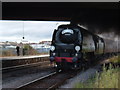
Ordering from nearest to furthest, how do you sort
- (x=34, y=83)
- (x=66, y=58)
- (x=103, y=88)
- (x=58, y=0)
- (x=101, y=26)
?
(x=103, y=88)
(x=34, y=83)
(x=66, y=58)
(x=58, y=0)
(x=101, y=26)

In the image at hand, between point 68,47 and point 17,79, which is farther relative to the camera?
point 68,47

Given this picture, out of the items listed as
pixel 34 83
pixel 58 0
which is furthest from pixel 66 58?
pixel 58 0

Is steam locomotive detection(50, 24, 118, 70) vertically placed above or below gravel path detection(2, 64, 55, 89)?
above

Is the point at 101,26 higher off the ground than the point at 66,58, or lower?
higher

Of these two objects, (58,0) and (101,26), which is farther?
(101,26)

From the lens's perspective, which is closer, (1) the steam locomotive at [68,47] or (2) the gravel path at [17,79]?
(2) the gravel path at [17,79]

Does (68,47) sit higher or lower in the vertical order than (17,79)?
higher

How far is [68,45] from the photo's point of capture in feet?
57.3

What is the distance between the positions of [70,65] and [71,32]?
2227 mm

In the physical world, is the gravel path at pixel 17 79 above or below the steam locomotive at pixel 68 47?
below

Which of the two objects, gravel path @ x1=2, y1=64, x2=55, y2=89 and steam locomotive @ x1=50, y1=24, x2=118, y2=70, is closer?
gravel path @ x1=2, y1=64, x2=55, y2=89

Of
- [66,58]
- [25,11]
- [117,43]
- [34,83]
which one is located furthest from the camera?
[117,43]

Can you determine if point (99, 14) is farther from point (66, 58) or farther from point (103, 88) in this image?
point (103, 88)

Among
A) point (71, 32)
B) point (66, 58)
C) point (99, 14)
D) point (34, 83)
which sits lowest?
point (34, 83)
